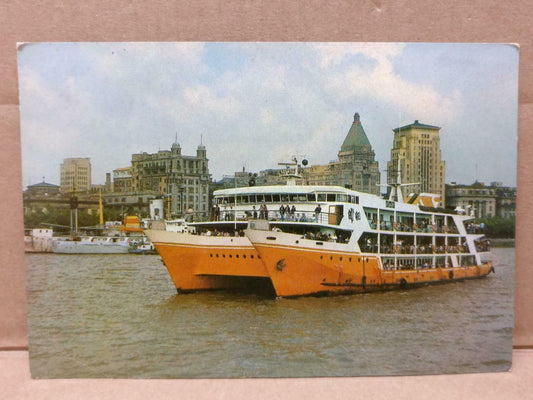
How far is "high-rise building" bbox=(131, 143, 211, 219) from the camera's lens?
125 inches

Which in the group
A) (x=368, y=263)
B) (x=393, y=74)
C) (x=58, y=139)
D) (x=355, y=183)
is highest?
(x=393, y=74)

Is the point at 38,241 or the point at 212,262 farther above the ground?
the point at 38,241

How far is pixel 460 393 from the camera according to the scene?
2.81 m

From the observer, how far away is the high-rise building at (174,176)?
3176mm

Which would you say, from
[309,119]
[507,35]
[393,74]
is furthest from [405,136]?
[507,35]

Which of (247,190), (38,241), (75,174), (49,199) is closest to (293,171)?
(247,190)

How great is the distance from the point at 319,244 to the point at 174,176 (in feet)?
3.81

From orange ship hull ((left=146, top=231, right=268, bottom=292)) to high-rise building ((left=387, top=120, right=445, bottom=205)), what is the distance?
1.18 metres

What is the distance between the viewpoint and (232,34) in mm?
2975

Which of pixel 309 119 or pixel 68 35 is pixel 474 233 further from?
pixel 68 35

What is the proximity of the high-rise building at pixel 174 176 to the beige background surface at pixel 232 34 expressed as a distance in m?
0.65

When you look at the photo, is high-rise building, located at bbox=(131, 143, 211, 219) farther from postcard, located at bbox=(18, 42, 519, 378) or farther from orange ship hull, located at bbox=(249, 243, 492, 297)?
orange ship hull, located at bbox=(249, 243, 492, 297)

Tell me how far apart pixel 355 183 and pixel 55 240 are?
6.19ft

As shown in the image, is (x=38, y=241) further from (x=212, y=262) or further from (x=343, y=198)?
(x=343, y=198)
